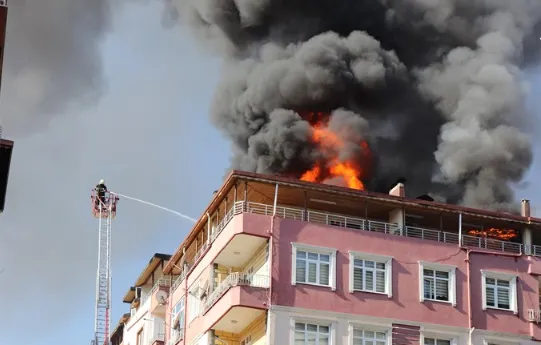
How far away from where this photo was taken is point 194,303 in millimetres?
51906

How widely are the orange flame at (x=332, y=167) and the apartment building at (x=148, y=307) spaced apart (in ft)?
33.0

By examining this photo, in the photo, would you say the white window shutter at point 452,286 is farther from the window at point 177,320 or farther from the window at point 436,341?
the window at point 177,320

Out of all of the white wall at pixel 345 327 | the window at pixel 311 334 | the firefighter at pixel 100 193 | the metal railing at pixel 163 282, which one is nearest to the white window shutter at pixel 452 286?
the white wall at pixel 345 327

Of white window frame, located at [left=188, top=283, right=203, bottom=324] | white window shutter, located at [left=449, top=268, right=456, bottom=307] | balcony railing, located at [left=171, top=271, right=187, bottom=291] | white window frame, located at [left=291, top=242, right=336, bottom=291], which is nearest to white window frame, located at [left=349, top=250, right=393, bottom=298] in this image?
white window frame, located at [left=291, top=242, right=336, bottom=291]

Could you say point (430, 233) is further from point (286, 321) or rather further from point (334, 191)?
point (286, 321)

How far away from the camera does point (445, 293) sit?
47062 mm

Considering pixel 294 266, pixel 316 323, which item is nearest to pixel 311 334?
pixel 316 323

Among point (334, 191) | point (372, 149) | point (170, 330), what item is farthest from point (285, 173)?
point (334, 191)

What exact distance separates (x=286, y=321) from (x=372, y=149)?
937 inches

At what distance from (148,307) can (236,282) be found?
1821cm

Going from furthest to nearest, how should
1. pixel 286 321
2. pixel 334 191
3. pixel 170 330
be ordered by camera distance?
1. pixel 170 330
2. pixel 334 191
3. pixel 286 321

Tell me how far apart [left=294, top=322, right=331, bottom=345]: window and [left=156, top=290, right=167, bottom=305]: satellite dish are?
15.7 metres

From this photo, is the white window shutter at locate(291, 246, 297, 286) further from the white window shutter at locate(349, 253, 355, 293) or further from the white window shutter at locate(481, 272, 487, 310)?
the white window shutter at locate(481, 272, 487, 310)

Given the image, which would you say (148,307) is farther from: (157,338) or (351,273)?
(351,273)
